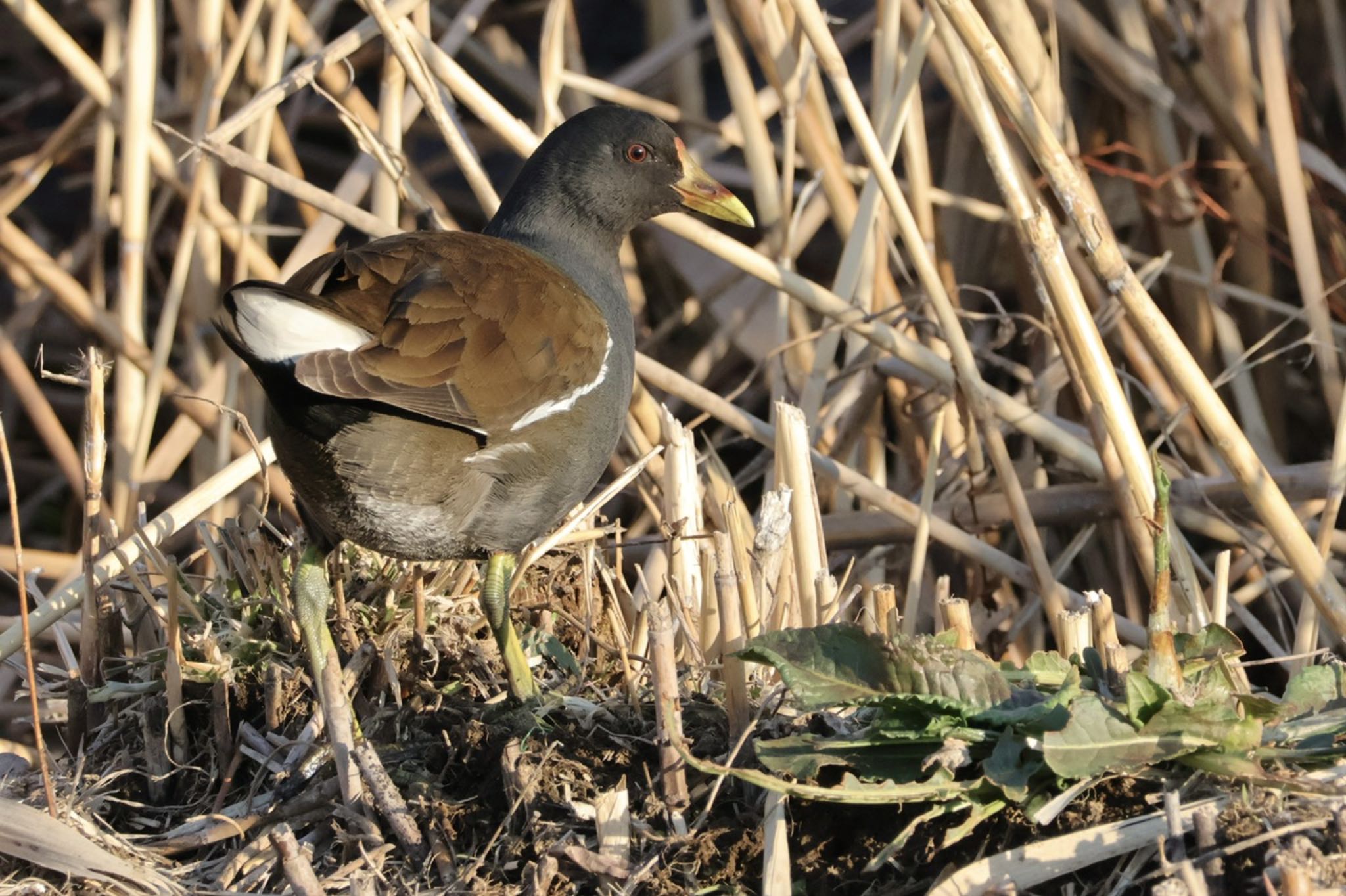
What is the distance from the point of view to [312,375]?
165 cm

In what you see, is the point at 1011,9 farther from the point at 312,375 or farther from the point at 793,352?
the point at 312,375

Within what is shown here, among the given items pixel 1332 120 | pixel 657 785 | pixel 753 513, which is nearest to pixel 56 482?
pixel 753 513

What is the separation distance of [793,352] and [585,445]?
40.0 inches

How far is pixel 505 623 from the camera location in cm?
196

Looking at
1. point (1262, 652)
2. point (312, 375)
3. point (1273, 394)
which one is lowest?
point (1262, 652)

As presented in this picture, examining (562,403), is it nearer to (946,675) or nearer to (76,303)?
(946,675)

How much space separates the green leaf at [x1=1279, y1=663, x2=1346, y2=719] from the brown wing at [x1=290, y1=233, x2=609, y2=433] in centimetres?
95

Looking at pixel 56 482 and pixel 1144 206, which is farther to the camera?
pixel 56 482

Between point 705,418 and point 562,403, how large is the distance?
0.73m

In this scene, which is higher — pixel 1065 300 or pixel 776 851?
pixel 1065 300

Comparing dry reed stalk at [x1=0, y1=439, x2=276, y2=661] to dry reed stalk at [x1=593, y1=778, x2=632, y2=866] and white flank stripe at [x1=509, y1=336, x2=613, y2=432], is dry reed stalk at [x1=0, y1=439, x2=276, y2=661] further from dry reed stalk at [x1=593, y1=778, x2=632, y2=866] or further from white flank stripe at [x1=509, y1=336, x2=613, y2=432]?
dry reed stalk at [x1=593, y1=778, x2=632, y2=866]

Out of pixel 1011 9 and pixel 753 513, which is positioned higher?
pixel 1011 9

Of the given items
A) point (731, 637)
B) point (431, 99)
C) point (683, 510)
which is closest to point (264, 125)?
point (431, 99)

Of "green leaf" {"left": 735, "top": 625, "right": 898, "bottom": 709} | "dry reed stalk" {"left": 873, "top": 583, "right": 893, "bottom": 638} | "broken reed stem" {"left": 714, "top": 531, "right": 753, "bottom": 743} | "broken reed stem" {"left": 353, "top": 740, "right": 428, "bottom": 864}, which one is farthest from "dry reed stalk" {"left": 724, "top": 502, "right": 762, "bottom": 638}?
"broken reed stem" {"left": 353, "top": 740, "right": 428, "bottom": 864}
